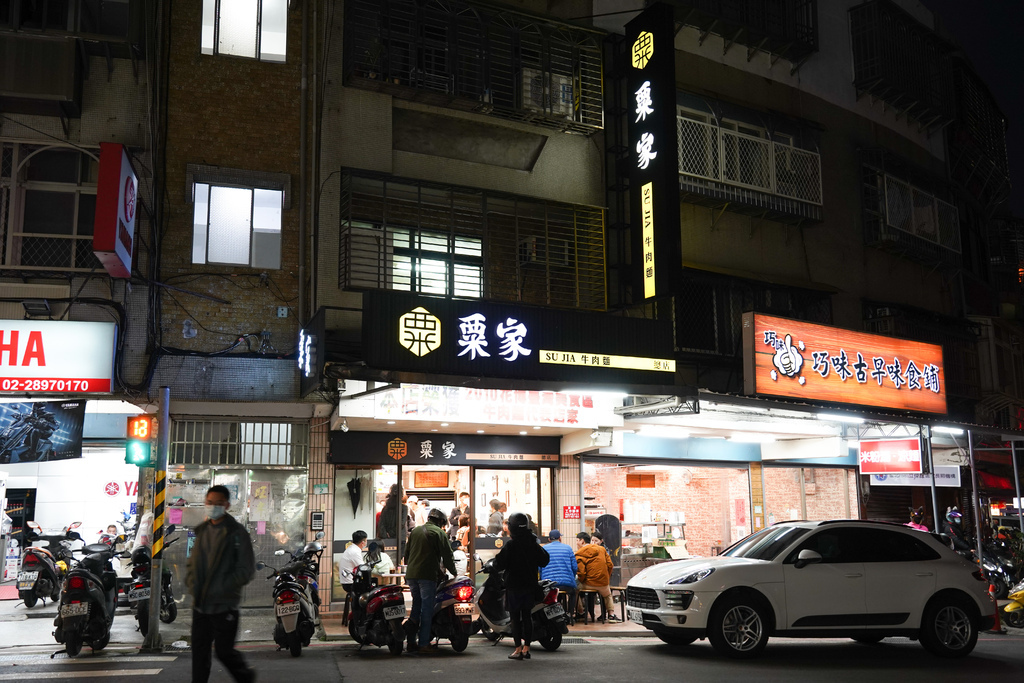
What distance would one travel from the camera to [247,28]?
15930mm

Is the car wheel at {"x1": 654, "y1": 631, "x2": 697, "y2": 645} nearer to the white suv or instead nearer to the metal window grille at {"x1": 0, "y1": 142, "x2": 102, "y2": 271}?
the white suv

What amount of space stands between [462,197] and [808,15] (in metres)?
11.1

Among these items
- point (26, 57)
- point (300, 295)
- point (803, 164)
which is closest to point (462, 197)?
point (300, 295)

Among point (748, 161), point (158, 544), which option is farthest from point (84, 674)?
point (748, 161)

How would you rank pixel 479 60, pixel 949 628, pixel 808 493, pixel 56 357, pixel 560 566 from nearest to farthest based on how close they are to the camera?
pixel 949 628 → pixel 56 357 → pixel 560 566 → pixel 479 60 → pixel 808 493

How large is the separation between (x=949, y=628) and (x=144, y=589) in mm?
11164

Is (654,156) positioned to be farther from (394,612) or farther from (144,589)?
(144,589)

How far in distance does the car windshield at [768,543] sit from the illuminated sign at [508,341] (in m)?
3.37

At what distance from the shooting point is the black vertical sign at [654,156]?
1592 centimetres

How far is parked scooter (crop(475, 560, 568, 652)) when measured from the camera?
1177 centimetres

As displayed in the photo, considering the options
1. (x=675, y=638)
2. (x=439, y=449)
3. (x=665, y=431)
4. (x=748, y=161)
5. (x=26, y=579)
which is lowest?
(x=675, y=638)

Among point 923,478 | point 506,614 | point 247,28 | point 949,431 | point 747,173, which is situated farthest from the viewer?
point 949,431

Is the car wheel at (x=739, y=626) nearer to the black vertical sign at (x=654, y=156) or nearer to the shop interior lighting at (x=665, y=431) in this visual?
the black vertical sign at (x=654, y=156)

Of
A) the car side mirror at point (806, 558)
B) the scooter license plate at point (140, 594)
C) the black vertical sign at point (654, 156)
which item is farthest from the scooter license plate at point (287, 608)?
the black vertical sign at point (654, 156)
